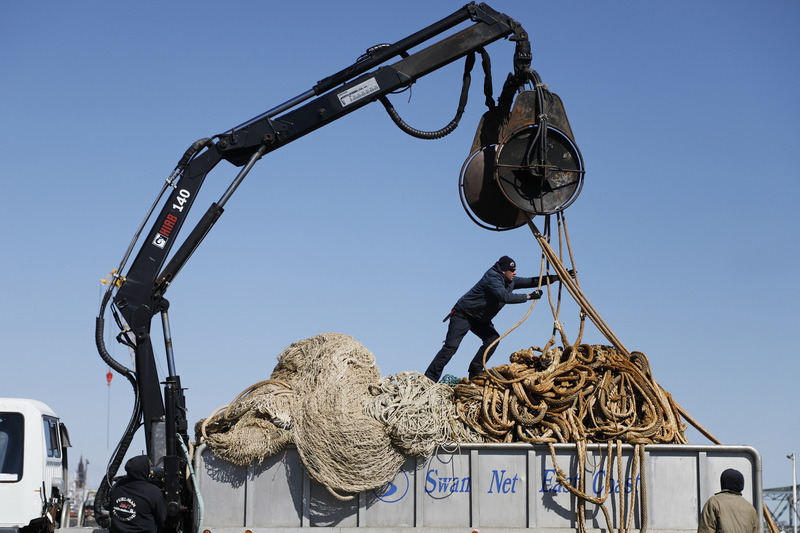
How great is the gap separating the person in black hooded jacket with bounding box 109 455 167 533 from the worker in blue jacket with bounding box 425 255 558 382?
4282mm

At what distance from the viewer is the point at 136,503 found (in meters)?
8.02

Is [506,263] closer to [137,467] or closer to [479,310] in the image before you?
[479,310]

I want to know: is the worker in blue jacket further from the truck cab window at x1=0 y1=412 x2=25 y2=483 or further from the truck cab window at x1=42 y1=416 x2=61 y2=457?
the truck cab window at x1=0 y1=412 x2=25 y2=483

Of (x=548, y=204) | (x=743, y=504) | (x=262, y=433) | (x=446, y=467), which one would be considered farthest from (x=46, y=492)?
(x=743, y=504)

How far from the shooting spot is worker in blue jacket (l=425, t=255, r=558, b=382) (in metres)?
11.5

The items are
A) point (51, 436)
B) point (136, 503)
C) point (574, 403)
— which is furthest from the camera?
point (51, 436)

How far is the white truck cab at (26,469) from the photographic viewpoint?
994 centimetres

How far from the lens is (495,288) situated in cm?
1128

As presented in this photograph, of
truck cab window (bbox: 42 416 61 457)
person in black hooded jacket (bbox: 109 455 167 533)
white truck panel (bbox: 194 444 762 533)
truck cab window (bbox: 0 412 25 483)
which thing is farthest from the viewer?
truck cab window (bbox: 42 416 61 457)

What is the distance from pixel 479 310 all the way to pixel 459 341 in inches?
17.8

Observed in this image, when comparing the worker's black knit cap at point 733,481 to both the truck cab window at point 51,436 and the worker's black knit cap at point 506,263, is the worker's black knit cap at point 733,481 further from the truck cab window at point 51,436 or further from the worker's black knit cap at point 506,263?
the truck cab window at point 51,436

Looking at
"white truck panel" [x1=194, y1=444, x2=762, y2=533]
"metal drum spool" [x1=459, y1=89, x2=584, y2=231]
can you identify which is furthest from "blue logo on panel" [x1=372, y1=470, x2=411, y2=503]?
"metal drum spool" [x1=459, y1=89, x2=584, y2=231]

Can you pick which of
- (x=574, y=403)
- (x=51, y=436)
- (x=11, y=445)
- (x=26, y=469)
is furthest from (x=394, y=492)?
(x=51, y=436)

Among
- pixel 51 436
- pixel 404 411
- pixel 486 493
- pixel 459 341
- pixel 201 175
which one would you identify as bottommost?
pixel 486 493
